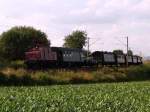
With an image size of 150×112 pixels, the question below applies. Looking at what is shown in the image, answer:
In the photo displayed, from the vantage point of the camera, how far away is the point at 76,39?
120 meters

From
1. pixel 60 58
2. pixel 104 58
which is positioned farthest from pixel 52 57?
pixel 104 58

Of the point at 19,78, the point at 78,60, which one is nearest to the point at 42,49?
the point at 78,60

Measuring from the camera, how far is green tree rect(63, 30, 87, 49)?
11862 centimetres

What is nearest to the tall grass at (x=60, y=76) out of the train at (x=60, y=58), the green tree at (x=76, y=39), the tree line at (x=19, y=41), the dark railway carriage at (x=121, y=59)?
the train at (x=60, y=58)

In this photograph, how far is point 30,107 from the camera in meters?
18.4

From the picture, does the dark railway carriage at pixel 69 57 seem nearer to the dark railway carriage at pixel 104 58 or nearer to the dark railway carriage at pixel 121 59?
the dark railway carriage at pixel 104 58

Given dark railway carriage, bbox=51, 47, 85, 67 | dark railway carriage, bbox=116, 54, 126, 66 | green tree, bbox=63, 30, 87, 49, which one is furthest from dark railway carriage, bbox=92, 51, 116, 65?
green tree, bbox=63, 30, 87, 49

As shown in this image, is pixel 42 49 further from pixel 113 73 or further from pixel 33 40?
pixel 33 40

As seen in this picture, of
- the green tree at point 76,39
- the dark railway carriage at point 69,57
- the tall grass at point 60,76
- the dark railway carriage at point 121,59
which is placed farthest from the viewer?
the green tree at point 76,39

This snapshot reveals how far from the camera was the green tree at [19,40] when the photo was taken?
9637cm

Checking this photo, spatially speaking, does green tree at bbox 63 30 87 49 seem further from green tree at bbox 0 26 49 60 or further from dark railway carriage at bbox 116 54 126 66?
dark railway carriage at bbox 116 54 126 66

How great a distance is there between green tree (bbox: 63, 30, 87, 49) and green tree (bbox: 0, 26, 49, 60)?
12.8m

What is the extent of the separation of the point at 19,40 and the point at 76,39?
22.8 meters

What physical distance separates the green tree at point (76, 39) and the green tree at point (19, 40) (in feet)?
41.9
